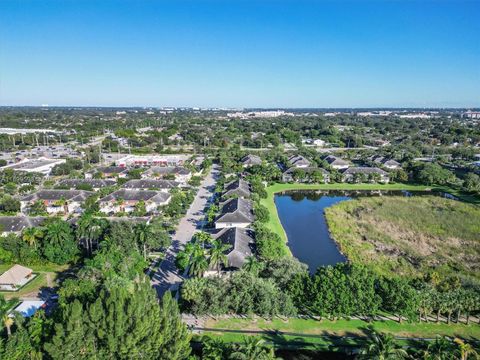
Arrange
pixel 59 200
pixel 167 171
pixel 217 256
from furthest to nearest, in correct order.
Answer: pixel 167 171, pixel 59 200, pixel 217 256

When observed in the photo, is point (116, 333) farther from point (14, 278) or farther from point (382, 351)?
point (14, 278)

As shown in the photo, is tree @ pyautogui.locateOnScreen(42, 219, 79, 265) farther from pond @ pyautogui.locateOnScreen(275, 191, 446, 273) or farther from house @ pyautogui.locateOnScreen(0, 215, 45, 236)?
pond @ pyautogui.locateOnScreen(275, 191, 446, 273)

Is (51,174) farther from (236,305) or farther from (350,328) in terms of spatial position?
(350,328)

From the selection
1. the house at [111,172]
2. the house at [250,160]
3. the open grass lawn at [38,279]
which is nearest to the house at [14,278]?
the open grass lawn at [38,279]

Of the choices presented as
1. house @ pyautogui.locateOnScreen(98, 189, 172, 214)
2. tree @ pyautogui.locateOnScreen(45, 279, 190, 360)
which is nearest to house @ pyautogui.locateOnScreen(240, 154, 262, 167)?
house @ pyautogui.locateOnScreen(98, 189, 172, 214)

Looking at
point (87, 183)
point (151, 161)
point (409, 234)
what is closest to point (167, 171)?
point (87, 183)

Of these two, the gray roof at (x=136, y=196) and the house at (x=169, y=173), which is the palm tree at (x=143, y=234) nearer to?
the gray roof at (x=136, y=196)
